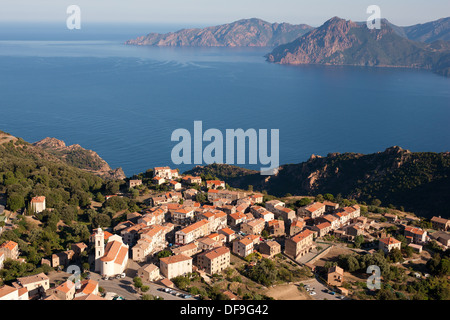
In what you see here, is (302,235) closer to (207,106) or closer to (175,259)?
(175,259)

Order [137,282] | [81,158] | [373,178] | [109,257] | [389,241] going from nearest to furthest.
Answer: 1. [137,282]
2. [109,257]
3. [389,241]
4. [373,178]
5. [81,158]

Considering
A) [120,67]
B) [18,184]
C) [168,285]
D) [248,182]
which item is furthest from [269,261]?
[120,67]

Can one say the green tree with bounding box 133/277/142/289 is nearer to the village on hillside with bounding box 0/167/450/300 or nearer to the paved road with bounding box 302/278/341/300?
the village on hillside with bounding box 0/167/450/300

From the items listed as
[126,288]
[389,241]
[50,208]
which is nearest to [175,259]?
[126,288]

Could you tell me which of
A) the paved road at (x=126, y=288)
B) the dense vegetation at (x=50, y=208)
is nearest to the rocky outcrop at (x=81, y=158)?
the dense vegetation at (x=50, y=208)

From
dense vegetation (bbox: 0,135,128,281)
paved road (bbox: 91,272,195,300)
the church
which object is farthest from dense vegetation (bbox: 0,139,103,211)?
paved road (bbox: 91,272,195,300)
